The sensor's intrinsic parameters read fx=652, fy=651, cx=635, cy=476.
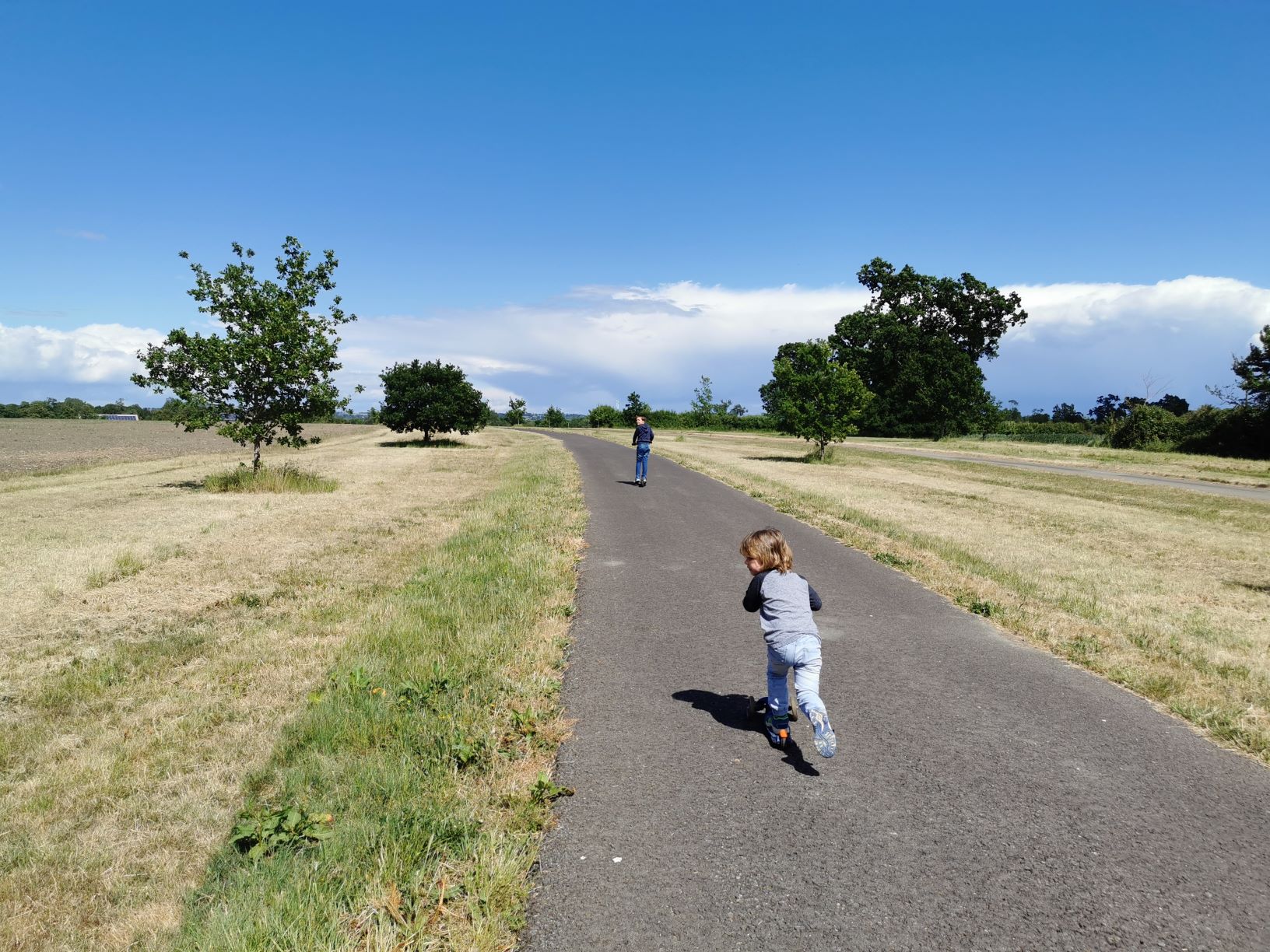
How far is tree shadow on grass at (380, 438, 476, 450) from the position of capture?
142 feet

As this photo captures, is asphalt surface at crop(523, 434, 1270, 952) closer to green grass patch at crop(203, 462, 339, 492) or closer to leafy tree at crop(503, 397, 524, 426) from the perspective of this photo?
green grass patch at crop(203, 462, 339, 492)

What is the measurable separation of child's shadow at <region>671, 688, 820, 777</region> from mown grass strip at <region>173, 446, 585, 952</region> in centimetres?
112

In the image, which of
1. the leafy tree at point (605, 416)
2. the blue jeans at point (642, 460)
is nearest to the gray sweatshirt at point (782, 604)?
the blue jeans at point (642, 460)

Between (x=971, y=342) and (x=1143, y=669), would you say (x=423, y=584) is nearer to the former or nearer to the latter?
(x=1143, y=669)

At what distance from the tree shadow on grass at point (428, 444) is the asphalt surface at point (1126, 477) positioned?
96.1 feet

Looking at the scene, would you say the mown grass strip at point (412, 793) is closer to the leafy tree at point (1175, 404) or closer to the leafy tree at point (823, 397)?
the leafy tree at point (823, 397)

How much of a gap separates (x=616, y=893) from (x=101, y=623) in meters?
7.19

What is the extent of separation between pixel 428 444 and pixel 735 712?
43.7m

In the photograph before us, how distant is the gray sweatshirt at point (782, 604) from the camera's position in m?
4.54

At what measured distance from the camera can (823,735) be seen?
4.12 metres

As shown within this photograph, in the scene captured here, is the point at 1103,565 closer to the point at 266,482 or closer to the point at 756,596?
the point at 756,596

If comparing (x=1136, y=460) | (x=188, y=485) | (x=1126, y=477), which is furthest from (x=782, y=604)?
(x=1136, y=460)

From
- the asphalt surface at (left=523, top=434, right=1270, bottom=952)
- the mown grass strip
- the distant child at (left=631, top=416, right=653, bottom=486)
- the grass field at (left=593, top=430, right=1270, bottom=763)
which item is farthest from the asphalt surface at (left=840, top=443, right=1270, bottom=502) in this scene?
the mown grass strip

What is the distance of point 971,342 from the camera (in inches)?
3066
